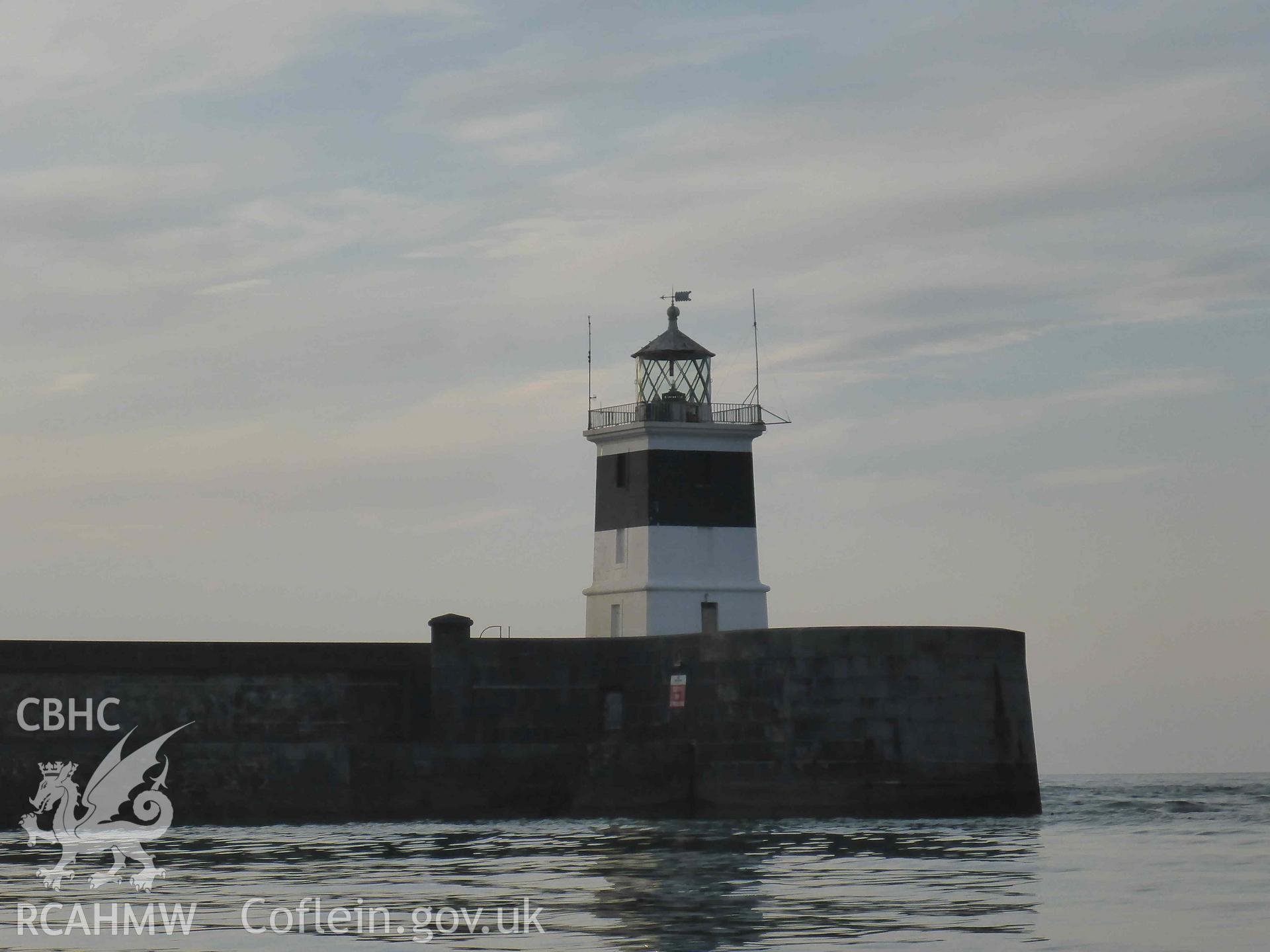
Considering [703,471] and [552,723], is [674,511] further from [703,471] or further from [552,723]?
[552,723]

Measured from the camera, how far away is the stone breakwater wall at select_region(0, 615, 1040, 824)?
97.1ft

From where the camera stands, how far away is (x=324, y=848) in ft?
80.0

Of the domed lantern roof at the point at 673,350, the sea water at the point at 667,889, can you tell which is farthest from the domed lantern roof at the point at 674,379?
the sea water at the point at 667,889

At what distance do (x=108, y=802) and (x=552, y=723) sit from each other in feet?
22.1

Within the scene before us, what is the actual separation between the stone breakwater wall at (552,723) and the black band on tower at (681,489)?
4699 mm

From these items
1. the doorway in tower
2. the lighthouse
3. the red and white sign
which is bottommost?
the red and white sign

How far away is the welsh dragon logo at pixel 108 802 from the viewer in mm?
27906

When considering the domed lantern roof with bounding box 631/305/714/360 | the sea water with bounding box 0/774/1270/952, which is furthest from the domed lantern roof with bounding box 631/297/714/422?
the sea water with bounding box 0/774/1270/952

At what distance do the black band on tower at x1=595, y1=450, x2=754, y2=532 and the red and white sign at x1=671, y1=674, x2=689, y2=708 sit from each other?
5.19 metres

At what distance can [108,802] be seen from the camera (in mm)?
30359

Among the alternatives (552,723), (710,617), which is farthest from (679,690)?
(552,723)

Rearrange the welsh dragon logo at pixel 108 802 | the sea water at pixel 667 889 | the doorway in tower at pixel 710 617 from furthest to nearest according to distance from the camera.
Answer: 1. the doorway in tower at pixel 710 617
2. the welsh dragon logo at pixel 108 802
3. the sea water at pixel 667 889

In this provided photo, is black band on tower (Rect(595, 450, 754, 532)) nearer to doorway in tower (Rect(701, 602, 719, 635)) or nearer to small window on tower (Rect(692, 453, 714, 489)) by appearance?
small window on tower (Rect(692, 453, 714, 489))

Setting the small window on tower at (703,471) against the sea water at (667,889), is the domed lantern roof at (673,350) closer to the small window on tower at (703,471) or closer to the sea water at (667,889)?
the small window on tower at (703,471)
